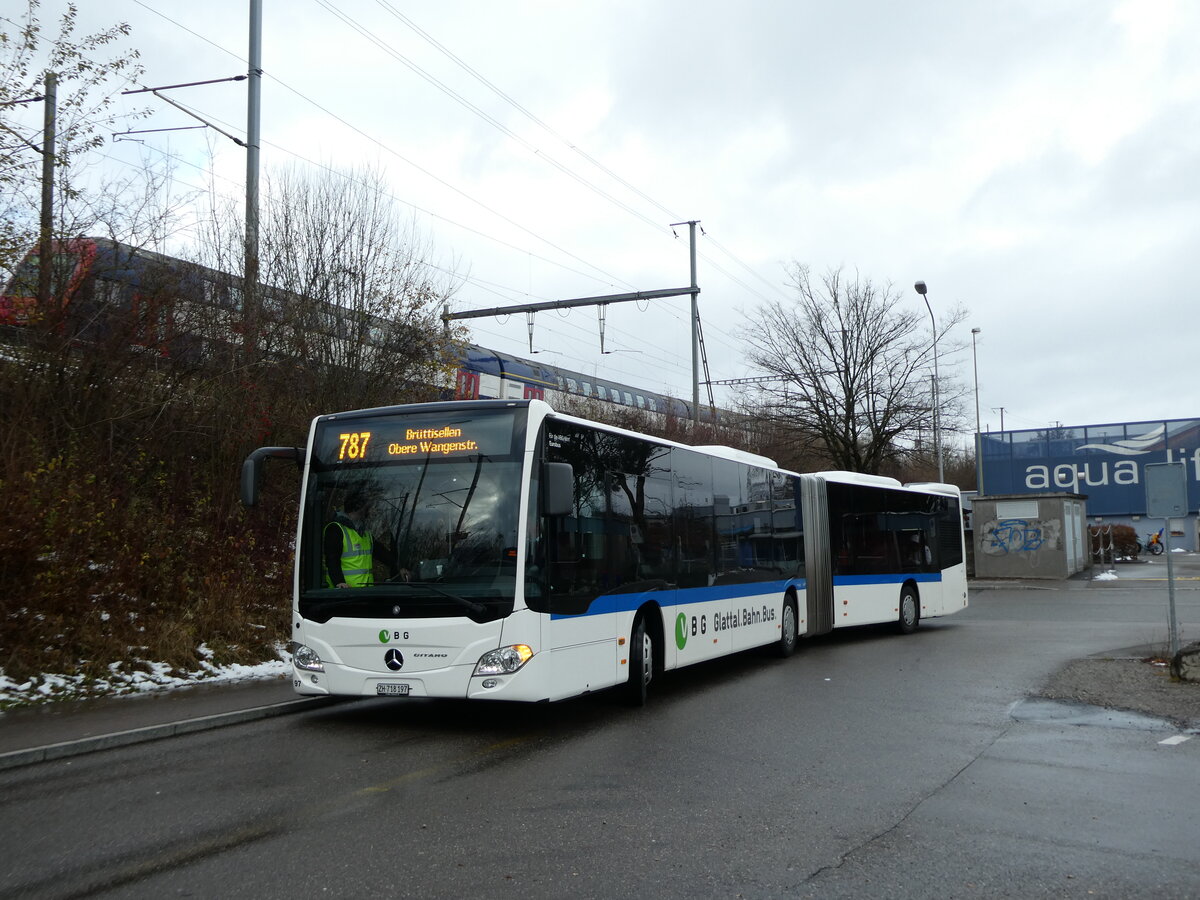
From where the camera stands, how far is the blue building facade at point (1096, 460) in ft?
192

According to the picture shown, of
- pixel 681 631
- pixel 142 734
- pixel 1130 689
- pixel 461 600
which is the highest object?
pixel 461 600

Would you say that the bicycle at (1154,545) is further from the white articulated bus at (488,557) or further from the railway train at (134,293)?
the white articulated bus at (488,557)

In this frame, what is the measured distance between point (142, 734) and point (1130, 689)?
9783 millimetres

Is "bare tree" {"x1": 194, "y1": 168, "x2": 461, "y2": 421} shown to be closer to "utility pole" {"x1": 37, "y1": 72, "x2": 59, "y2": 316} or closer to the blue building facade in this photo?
"utility pole" {"x1": 37, "y1": 72, "x2": 59, "y2": 316}

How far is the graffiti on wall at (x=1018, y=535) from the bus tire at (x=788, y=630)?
79.7 ft

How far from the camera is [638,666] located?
1091 cm

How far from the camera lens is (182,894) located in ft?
16.3

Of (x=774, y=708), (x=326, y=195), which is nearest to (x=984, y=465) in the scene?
(x=326, y=195)

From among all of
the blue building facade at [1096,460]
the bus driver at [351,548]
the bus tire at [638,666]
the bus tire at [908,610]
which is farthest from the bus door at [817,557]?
the blue building facade at [1096,460]

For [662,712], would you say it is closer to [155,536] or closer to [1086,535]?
[155,536]

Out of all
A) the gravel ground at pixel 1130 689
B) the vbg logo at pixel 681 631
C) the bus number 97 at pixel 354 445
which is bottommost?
the gravel ground at pixel 1130 689

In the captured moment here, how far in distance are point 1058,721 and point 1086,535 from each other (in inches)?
1458

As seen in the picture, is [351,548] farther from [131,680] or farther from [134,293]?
[134,293]

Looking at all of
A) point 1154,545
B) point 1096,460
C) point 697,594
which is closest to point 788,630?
point 697,594
